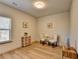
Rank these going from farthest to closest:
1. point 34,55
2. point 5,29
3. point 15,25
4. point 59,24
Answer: point 59,24, point 15,25, point 5,29, point 34,55

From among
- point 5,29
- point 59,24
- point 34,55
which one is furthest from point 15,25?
point 59,24

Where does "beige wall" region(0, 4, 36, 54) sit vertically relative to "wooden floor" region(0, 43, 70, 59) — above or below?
above

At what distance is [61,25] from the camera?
4.99 metres

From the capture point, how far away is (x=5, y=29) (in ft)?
12.9

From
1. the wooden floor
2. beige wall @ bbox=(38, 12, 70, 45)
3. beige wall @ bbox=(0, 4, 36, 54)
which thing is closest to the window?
beige wall @ bbox=(0, 4, 36, 54)

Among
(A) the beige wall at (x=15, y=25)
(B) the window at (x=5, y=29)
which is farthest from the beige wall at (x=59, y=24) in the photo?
(B) the window at (x=5, y=29)

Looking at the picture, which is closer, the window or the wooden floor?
the wooden floor

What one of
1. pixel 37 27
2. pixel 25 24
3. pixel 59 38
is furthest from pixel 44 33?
pixel 25 24

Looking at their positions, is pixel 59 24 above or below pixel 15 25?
above

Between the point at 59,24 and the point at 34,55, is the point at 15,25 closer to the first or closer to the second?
the point at 34,55

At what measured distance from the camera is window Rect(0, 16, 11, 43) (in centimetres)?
380

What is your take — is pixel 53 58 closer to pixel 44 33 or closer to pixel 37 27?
pixel 44 33

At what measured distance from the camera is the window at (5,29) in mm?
3801

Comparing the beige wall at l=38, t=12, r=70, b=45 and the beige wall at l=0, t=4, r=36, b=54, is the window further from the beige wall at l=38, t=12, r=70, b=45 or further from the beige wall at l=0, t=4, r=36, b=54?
the beige wall at l=38, t=12, r=70, b=45
